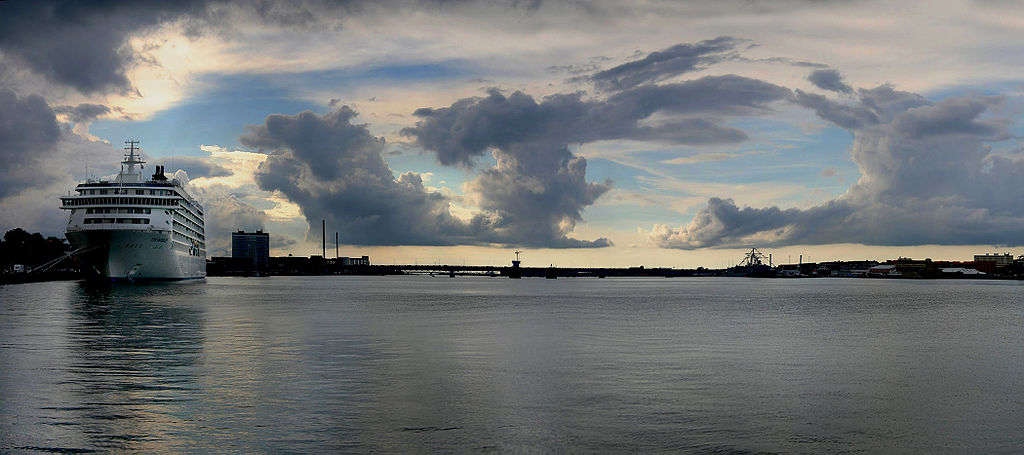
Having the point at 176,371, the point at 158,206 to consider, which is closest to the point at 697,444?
the point at 176,371

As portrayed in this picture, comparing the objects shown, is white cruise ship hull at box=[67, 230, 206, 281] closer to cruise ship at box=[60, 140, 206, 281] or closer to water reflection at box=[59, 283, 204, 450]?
cruise ship at box=[60, 140, 206, 281]

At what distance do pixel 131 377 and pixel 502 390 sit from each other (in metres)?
16.2

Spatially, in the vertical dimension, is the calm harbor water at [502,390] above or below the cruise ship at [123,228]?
below

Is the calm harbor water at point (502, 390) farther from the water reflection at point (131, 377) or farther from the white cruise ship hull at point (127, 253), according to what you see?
the white cruise ship hull at point (127, 253)

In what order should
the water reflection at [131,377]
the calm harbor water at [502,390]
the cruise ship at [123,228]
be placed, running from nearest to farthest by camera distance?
the calm harbor water at [502,390] → the water reflection at [131,377] → the cruise ship at [123,228]

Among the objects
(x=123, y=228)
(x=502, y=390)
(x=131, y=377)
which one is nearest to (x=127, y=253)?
(x=123, y=228)

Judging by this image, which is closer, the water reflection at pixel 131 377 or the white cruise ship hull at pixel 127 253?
the water reflection at pixel 131 377

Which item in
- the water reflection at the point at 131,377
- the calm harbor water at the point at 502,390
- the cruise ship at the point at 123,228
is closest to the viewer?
the calm harbor water at the point at 502,390

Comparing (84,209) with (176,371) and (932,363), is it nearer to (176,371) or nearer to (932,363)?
(176,371)

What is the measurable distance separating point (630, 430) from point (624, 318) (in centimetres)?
5967

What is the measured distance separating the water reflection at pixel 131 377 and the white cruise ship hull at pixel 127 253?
91747 millimetres

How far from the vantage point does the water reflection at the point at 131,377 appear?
80.0 ft

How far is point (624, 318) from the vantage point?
84.3 m

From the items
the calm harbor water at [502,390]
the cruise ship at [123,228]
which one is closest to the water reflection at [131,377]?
the calm harbor water at [502,390]
